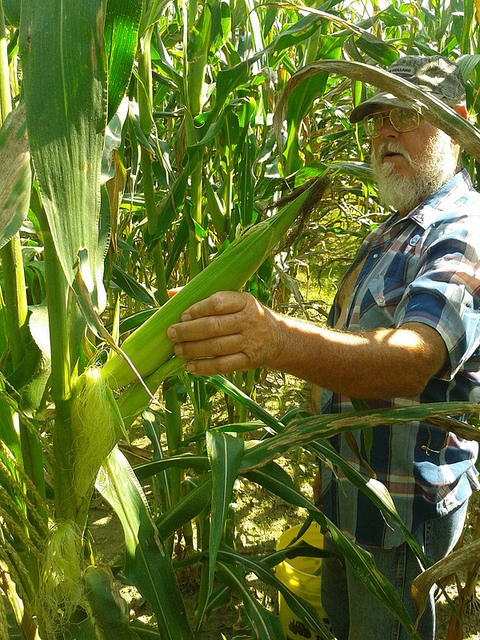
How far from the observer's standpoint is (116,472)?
2.42 ft

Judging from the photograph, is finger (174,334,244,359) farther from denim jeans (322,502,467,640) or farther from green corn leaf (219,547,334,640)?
denim jeans (322,502,467,640)

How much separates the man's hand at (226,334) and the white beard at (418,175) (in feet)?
2.24

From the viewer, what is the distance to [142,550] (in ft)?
2.50

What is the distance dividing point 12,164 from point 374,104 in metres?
1.14

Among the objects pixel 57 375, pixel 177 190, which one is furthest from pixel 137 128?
pixel 57 375

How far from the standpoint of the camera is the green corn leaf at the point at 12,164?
557 mm

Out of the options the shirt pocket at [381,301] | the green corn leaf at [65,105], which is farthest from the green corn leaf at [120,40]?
the shirt pocket at [381,301]

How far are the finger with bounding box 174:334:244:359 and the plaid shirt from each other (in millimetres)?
409

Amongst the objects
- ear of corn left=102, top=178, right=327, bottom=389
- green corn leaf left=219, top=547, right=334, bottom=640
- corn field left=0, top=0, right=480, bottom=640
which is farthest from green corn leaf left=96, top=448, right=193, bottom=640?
green corn leaf left=219, top=547, right=334, bottom=640

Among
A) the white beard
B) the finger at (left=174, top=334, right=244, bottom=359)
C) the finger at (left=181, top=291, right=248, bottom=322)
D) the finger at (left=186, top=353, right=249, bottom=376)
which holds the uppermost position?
the white beard

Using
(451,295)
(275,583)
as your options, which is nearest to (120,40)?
(451,295)

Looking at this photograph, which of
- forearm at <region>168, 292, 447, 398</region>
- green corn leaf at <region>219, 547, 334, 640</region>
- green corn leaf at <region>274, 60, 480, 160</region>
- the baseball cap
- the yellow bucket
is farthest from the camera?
the yellow bucket

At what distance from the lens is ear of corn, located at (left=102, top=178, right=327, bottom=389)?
28.2 inches

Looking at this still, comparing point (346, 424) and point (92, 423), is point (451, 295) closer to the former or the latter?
point (346, 424)
